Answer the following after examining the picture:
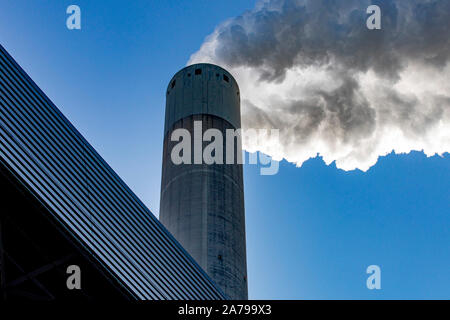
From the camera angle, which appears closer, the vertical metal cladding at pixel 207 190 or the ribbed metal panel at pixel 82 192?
the ribbed metal panel at pixel 82 192

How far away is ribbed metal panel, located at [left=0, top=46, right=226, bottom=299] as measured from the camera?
63.5 ft

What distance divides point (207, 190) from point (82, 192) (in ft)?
63.9

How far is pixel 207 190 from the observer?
133ft

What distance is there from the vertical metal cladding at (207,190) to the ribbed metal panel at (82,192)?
12048 millimetres

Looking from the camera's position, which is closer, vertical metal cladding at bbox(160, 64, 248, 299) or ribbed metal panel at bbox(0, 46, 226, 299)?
ribbed metal panel at bbox(0, 46, 226, 299)

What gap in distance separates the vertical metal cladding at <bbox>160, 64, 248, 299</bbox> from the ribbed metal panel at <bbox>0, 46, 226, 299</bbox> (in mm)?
12048

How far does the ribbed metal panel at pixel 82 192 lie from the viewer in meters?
19.4

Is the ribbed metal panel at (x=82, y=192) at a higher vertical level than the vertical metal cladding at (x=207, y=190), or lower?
lower

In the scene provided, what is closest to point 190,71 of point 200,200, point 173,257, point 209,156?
point 209,156

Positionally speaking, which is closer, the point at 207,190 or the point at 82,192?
the point at 82,192

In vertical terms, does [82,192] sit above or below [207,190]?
below

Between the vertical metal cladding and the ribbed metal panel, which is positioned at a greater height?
the vertical metal cladding
